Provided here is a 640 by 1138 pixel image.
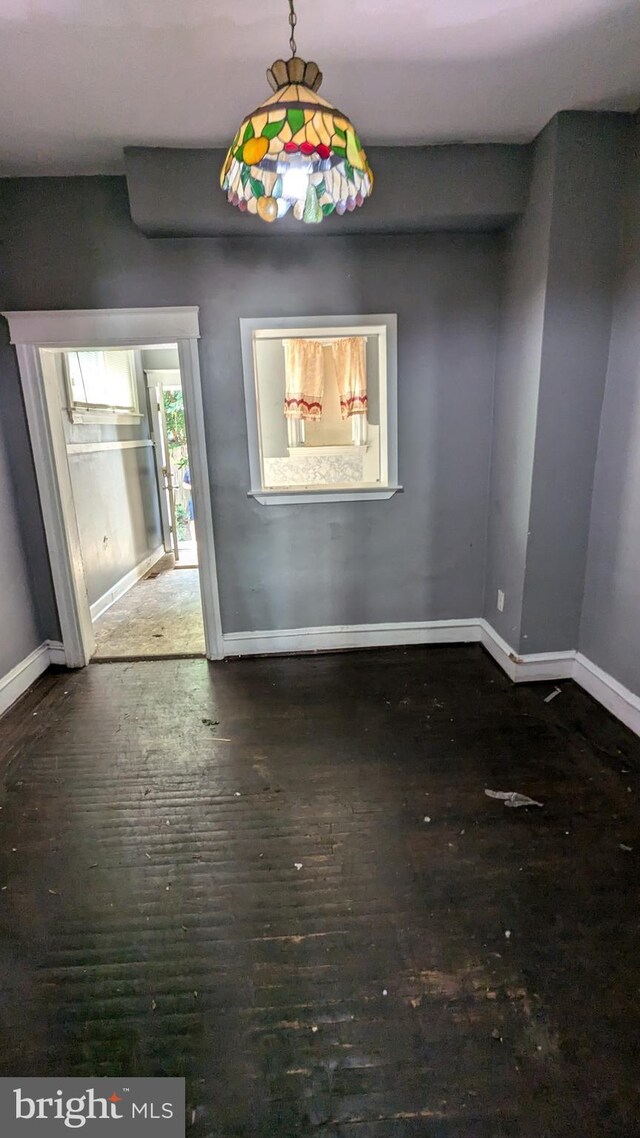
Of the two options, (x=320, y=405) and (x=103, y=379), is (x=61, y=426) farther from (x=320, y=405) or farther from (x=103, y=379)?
(x=103, y=379)

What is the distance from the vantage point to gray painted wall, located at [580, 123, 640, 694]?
89.9 inches

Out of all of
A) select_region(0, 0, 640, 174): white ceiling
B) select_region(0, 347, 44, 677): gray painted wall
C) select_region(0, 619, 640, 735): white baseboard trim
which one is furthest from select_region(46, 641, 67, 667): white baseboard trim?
select_region(0, 0, 640, 174): white ceiling

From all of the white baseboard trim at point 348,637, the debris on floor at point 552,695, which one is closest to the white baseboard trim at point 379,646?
the white baseboard trim at point 348,637

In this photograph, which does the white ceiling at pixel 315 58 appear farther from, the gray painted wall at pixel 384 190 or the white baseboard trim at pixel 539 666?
the white baseboard trim at pixel 539 666

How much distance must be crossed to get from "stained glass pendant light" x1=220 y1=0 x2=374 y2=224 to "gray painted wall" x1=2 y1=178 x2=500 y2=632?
4.14 ft

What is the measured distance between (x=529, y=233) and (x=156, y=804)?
303 cm

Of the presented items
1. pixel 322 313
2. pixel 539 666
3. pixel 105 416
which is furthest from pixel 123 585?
pixel 539 666

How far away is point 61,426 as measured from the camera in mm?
3000

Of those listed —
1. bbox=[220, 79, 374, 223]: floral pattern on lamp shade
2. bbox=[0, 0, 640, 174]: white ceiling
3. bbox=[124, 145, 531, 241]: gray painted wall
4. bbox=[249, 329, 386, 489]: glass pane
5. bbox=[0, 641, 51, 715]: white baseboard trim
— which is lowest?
bbox=[0, 641, 51, 715]: white baseboard trim

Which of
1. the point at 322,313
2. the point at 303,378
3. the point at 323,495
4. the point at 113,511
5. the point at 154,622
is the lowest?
the point at 154,622

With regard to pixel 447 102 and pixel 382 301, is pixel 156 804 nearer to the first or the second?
pixel 382 301

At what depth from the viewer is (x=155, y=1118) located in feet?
3.62

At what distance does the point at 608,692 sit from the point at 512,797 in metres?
0.91

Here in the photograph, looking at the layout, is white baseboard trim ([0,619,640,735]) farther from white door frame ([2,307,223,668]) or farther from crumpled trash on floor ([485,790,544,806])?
crumpled trash on floor ([485,790,544,806])
